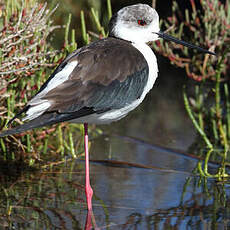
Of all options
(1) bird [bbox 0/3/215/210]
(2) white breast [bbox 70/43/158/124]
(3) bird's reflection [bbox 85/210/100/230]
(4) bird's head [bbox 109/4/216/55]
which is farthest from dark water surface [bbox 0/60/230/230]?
(4) bird's head [bbox 109/4/216/55]

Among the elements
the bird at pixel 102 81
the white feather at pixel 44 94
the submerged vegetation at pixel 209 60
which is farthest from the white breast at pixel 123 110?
the submerged vegetation at pixel 209 60

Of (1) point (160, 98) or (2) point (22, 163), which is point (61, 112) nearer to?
(2) point (22, 163)

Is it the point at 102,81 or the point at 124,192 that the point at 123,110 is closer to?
the point at 102,81

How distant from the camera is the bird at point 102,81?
2.78m

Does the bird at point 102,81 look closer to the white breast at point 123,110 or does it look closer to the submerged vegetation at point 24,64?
the white breast at point 123,110

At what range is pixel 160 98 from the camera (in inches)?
248

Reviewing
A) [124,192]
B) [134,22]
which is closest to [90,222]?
[124,192]

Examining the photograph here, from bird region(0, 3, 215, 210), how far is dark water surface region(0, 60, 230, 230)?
0.69ft

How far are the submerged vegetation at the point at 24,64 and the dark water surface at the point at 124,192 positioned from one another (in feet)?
0.71

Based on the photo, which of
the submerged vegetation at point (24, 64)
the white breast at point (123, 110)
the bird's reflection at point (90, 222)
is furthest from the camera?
the submerged vegetation at point (24, 64)

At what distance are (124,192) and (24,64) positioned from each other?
42.7 inches

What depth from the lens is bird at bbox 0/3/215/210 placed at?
2.78 m

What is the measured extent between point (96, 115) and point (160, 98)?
3.36 m

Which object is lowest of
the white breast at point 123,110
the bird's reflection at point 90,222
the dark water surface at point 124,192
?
the bird's reflection at point 90,222
